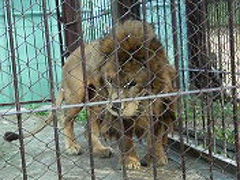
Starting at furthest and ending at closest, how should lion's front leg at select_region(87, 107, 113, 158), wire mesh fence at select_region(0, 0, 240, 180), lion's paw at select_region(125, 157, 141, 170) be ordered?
1. lion's front leg at select_region(87, 107, 113, 158)
2. lion's paw at select_region(125, 157, 141, 170)
3. wire mesh fence at select_region(0, 0, 240, 180)

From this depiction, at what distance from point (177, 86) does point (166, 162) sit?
2.20 ft

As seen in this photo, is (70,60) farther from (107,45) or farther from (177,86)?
(177,86)

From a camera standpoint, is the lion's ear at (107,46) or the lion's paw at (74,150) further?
the lion's paw at (74,150)

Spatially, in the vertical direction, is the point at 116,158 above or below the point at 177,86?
below

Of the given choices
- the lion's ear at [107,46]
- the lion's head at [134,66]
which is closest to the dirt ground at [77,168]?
the lion's head at [134,66]

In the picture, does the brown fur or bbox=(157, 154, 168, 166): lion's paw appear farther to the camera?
bbox=(157, 154, 168, 166): lion's paw

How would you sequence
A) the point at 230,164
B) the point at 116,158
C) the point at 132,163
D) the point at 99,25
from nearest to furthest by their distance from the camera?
the point at 230,164, the point at 132,163, the point at 116,158, the point at 99,25

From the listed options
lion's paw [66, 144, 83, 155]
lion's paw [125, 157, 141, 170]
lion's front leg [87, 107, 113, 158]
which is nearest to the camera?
lion's paw [125, 157, 141, 170]

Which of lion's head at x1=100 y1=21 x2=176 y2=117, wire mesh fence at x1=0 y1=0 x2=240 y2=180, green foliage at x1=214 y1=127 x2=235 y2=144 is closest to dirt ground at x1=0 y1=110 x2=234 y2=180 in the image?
wire mesh fence at x1=0 y1=0 x2=240 y2=180

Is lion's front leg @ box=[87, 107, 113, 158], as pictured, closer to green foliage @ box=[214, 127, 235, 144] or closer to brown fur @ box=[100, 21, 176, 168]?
brown fur @ box=[100, 21, 176, 168]

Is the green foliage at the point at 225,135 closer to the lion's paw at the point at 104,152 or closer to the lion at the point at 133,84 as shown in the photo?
the lion at the point at 133,84

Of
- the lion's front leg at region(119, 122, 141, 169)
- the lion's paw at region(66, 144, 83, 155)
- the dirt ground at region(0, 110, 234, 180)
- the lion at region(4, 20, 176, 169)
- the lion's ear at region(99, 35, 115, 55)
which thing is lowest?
the dirt ground at region(0, 110, 234, 180)

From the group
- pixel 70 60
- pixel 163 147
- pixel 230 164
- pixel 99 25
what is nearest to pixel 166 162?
pixel 163 147

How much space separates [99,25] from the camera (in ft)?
18.3
